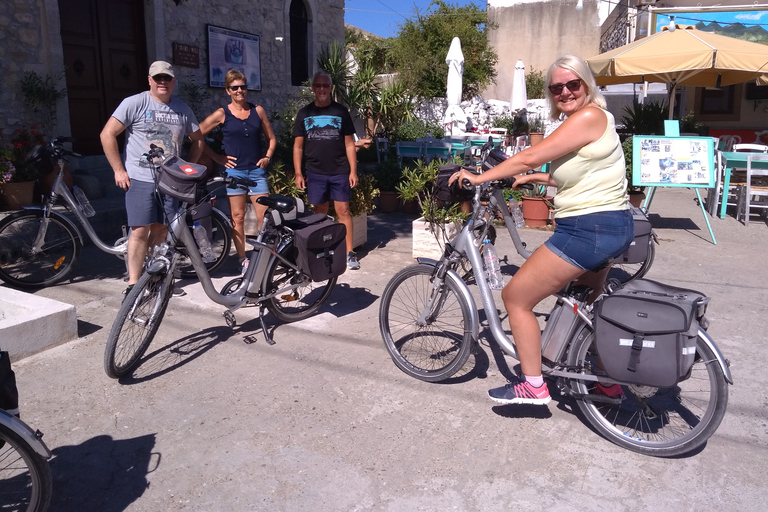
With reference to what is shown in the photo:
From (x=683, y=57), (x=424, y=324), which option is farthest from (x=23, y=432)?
(x=683, y=57)

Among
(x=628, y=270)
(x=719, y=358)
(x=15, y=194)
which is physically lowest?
(x=628, y=270)

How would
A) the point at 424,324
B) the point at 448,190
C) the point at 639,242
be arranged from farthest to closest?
the point at 639,242, the point at 424,324, the point at 448,190

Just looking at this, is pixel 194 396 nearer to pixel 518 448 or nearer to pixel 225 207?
pixel 518 448

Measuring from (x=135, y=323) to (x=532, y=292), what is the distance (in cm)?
232

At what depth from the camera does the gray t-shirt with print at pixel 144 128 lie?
4.75 metres

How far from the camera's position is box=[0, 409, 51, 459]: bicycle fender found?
229cm

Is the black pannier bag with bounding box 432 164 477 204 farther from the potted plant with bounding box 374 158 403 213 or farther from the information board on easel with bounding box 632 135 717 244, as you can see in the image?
the potted plant with bounding box 374 158 403 213

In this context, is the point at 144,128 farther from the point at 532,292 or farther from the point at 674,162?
the point at 674,162

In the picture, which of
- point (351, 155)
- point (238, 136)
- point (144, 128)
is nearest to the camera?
point (144, 128)

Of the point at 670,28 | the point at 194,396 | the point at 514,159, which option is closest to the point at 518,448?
the point at 514,159

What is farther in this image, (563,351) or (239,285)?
(239,285)

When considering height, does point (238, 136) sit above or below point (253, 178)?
above

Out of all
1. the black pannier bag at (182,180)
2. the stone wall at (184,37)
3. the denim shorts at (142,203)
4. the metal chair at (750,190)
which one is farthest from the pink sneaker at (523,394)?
the stone wall at (184,37)

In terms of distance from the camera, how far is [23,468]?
2611 mm
